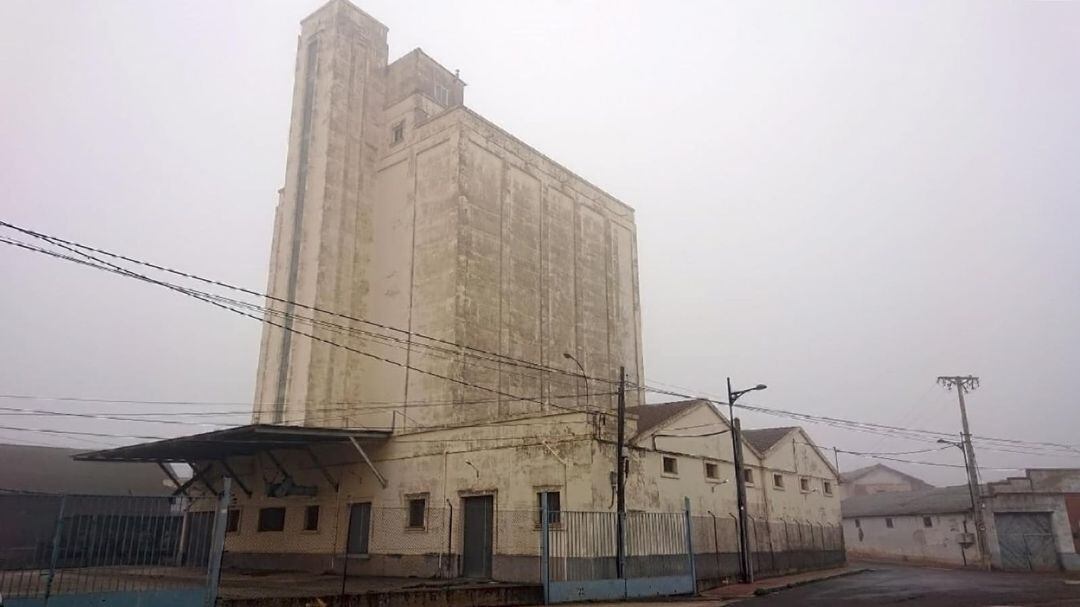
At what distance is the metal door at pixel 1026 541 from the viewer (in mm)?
40281

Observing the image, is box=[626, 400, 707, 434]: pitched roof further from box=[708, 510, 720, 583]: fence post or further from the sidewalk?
the sidewalk

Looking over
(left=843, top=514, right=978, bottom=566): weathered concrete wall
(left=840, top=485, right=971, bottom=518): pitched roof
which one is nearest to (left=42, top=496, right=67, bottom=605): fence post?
(left=843, top=514, right=978, bottom=566): weathered concrete wall

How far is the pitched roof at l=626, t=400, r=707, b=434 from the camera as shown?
2428 cm

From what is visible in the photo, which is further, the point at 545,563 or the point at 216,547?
the point at 545,563

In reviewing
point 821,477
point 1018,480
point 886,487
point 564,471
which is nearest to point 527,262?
point 564,471

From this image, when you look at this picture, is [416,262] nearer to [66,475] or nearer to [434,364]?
[434,364]

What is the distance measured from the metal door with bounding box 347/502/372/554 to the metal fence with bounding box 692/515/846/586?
11.5m

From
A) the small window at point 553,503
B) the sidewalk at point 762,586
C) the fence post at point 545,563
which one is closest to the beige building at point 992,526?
the sidewalk at point 762,586

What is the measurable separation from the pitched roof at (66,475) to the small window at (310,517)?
82.0ft

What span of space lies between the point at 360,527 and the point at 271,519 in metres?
5.80

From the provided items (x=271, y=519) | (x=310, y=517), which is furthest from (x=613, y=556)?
(x=271, y=519)

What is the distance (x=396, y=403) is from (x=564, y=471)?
38.1ft

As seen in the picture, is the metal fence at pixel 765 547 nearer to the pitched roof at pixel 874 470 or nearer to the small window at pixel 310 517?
the small window at pixel 310 517

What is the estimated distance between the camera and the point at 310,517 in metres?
28.8
